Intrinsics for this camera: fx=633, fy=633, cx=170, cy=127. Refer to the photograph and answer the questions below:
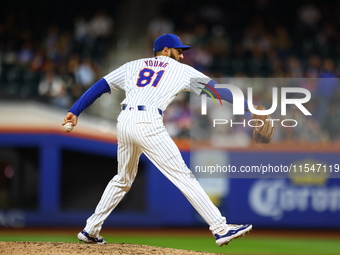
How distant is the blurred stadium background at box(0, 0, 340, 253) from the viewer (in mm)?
9734

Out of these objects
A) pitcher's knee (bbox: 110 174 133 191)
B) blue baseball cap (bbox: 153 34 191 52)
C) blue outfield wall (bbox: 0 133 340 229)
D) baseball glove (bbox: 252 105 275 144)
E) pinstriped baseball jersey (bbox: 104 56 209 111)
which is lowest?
blue outfield wall (bbox: 0 133 340 229)

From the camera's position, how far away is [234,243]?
29.3 ft

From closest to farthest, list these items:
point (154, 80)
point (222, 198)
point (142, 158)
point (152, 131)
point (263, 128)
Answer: point (152, 131) < point (154, 80) < point (263, 128) < point (222, 198) < point (142, 158)

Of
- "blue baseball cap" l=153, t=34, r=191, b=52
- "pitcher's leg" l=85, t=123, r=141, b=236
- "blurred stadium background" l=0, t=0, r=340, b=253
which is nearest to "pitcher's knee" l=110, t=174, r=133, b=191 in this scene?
"pitcher's leg" l=85, t=123, r=141, b=236

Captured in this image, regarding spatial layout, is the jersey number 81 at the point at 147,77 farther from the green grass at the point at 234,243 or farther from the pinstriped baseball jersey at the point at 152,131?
the green grass at the point at 234,243

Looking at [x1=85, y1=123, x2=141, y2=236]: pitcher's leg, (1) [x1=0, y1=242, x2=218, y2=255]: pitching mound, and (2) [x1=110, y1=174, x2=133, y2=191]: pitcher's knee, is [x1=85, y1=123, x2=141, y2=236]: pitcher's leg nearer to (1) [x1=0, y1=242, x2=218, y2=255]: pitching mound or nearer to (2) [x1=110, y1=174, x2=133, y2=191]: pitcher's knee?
(2) [x1=110, y1=174, x2=133, y2=191]: pitcher's knee

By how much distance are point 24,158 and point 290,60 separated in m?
5.03

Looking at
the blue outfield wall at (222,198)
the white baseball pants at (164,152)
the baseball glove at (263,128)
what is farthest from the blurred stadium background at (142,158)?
the white baseball pants at (164,152)

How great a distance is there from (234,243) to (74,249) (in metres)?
4.42

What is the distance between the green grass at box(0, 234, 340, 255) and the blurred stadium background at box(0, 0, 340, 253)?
1.99 ft

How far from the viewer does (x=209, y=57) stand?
38.8 feet

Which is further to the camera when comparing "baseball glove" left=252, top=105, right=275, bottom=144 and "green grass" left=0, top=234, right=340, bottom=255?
"green grass" left=0, top=234, right=340, bottom=255

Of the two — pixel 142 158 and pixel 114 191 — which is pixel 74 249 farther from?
pixel 142 158

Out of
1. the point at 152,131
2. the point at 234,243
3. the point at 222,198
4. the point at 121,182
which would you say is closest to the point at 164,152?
the point at 152,131
